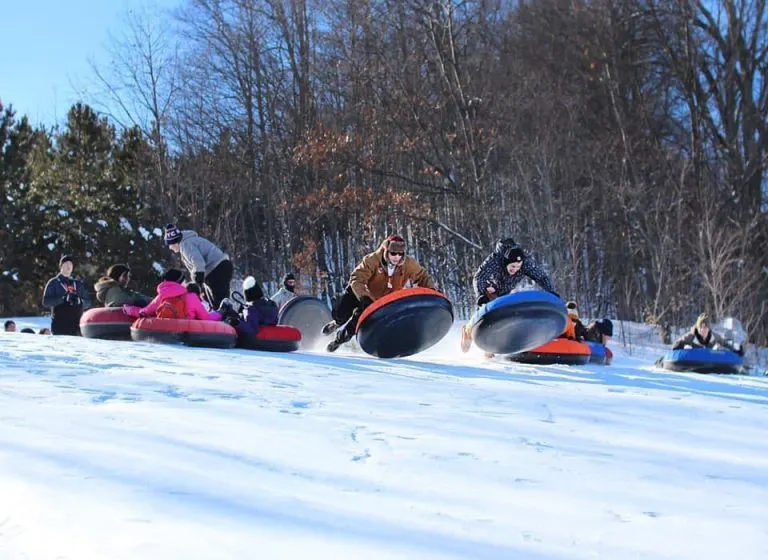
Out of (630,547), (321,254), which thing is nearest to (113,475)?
(630,547)

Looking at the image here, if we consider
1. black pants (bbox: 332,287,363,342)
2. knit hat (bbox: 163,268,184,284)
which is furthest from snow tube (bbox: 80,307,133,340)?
black pants (bbox: 332,287,363,342)

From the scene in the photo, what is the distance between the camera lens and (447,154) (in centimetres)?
2038

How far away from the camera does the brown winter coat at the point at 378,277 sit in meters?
7.65

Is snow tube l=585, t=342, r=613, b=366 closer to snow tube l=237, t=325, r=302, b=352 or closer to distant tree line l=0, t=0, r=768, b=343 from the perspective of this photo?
snow tube l=237, t=325, r=302, b=352

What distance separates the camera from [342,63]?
22328 mm

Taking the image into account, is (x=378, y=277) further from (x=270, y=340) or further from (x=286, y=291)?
(x=286, y=291)

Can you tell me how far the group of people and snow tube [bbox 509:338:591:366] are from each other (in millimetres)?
219

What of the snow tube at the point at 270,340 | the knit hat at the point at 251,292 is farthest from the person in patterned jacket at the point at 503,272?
the knit hat at the point at 251,292

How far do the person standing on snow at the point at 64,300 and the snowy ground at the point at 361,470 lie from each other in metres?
4.70

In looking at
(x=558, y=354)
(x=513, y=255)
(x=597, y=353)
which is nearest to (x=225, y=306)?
(x=513, y=255)

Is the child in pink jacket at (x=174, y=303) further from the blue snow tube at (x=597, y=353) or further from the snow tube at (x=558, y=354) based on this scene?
the blue snow tube at (x=597, y=353)

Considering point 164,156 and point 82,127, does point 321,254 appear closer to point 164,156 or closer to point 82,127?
point 164,156

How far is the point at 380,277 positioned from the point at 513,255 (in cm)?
125

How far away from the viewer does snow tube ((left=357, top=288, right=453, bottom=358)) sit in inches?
276
